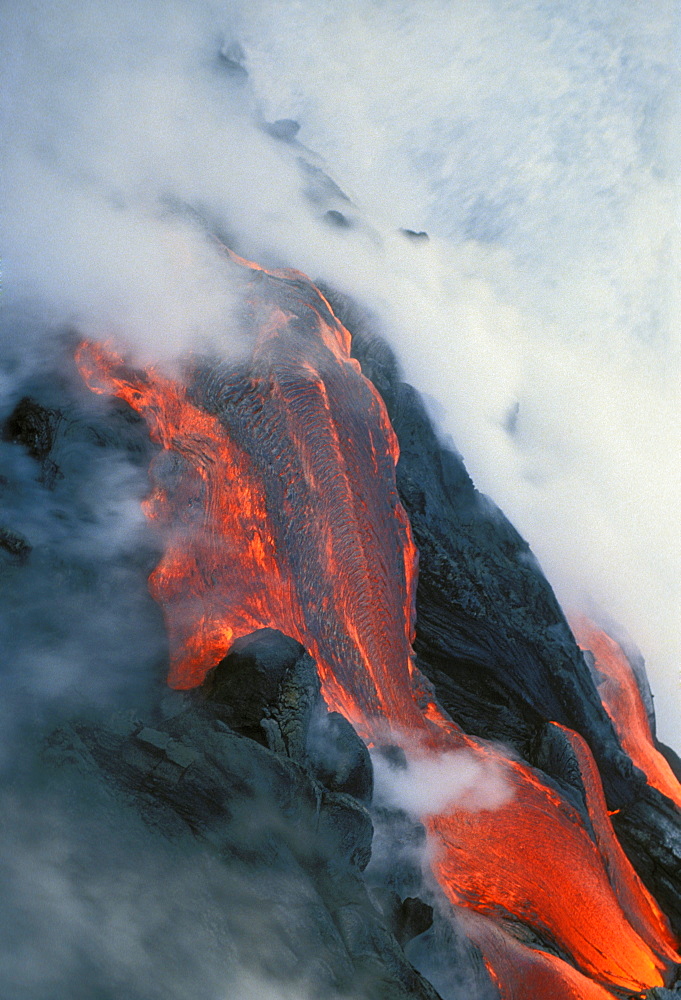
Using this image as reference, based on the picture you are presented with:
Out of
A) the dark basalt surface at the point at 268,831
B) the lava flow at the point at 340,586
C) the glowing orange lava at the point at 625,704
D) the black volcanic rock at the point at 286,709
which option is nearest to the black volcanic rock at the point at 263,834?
the dark basalt surface at the point at 268,831

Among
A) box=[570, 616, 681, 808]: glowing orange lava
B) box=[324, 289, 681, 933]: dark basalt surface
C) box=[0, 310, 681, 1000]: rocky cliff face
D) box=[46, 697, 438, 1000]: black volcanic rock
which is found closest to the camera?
box=[0, 310, 681, 1000]: rocky cliff face

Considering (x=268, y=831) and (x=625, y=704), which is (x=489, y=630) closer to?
(x=625, y=704)

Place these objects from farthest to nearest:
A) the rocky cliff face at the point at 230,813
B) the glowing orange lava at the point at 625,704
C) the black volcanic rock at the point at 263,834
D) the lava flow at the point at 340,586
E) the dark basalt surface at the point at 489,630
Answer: the glowing orange lava at the point at 625,704, the dark basalt surface at the point at 489,630, the lava flow at the point at 340,586, the black volcanic rock at the point at 263,834, the rocky cliff face at the point at 230,813

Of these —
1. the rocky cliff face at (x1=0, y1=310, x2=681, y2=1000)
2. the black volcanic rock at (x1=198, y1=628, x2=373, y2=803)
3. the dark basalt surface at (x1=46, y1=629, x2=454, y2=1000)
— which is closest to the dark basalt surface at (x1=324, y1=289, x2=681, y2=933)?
the rocky cliff face at (x1=0, y1=310, x2=681, y2=1000)

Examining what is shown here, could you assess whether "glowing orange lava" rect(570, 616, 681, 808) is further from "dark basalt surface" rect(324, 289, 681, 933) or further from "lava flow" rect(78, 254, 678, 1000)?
"lava flow" rect(78, 254, 678, 1000)

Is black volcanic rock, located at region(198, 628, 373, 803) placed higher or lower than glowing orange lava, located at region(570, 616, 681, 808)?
higher

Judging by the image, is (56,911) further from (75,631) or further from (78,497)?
(78,497)

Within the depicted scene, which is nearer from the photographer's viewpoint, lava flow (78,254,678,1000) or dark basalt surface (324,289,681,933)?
lava flow (78,254,678,1000)

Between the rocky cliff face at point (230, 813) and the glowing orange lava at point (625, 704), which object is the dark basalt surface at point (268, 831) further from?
the glowing orange lava at point (625, 704)
